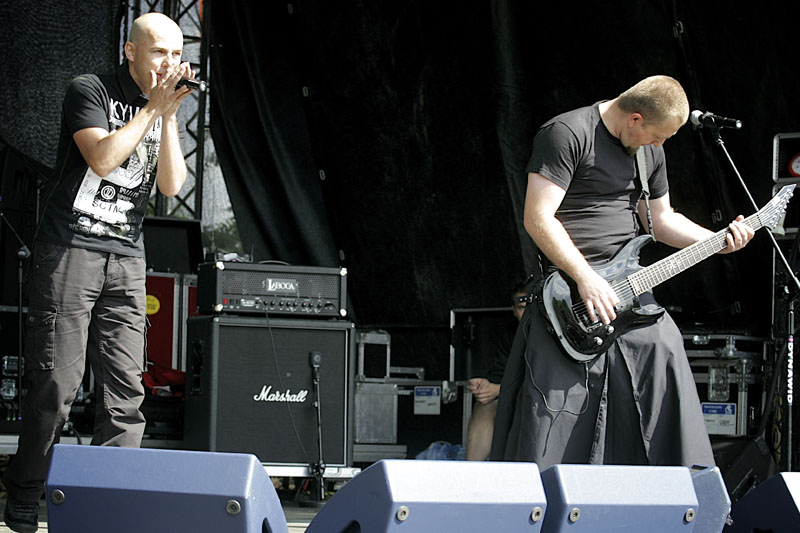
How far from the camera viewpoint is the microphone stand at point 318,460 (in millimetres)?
4391

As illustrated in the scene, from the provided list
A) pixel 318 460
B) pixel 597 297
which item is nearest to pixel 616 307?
pixel 597 297

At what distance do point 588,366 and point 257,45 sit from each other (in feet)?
13.7

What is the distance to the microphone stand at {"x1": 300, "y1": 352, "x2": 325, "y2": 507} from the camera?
4.39m

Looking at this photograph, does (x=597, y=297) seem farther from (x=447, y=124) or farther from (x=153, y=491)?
(x=447, y=124)

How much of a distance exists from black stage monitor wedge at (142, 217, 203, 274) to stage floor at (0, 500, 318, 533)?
2444 mm

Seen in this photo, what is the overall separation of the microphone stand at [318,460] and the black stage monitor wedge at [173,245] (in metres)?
2.09

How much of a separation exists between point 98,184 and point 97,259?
22 centimetres

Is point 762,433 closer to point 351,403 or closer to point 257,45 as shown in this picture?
point 351,403

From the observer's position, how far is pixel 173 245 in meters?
6.65

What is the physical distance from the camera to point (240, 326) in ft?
14.9

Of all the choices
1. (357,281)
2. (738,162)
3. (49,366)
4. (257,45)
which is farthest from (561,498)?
(257,45)

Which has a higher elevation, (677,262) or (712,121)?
(712,121)

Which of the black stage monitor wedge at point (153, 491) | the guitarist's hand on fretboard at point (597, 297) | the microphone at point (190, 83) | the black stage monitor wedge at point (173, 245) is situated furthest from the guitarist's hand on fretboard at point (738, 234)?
the black stage monitor wedge at point (173, 245)

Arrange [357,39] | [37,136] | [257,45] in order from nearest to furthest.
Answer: [357,39] < [257,45] < [37,136]
